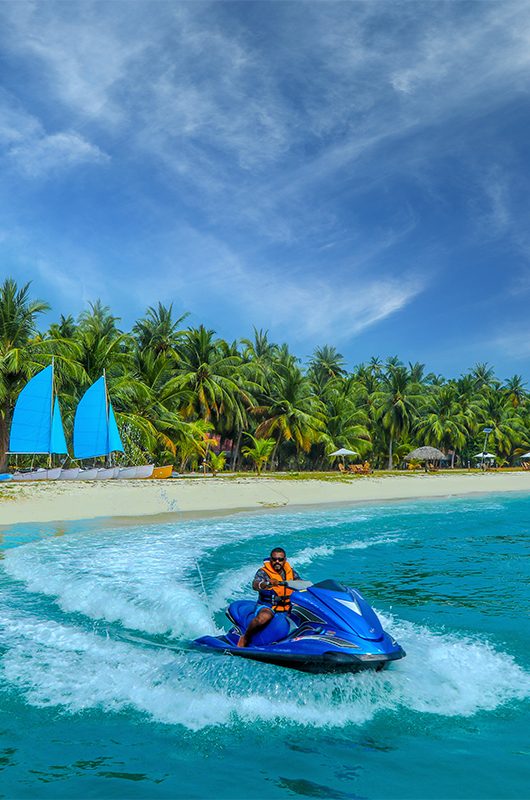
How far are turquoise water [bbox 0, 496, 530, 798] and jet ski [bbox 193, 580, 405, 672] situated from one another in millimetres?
248

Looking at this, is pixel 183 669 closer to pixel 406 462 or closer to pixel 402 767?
pixel 402 767

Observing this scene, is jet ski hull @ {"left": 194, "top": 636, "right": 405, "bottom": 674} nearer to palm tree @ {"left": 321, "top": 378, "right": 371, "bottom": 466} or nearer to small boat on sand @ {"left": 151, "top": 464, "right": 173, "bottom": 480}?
small boat on sand @ {"left": 151, "top": 464, "right": 173, "bottom": 480}

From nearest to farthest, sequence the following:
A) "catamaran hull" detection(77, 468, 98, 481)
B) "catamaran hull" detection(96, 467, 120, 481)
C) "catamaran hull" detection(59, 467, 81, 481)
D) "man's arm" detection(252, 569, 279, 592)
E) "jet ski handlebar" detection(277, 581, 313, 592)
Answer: "jet ski handlebar" detection(277, 581, 313, 592), "man's arm" detection(252, 569, 279, 592), "catamaran hull" detection(59, 467, 81, 481), "catamaran hull" detection(77, 468, 98, 481), "catamaran hull" detection(96, 467, 120, 481)

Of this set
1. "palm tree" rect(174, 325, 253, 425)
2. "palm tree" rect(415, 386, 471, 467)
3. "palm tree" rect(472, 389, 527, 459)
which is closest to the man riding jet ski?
"palm tree" rect(174, 325, 253, 425)

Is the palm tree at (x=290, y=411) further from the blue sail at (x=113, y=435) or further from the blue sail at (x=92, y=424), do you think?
the blue sail at (x=92, y=424)

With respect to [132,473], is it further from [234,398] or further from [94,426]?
[234,398]

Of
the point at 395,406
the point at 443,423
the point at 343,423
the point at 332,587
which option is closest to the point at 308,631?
the point at 332,587

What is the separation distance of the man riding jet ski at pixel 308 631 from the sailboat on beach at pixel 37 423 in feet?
81.6

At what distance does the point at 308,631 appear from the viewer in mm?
6129

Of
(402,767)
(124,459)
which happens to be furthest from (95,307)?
(402,767)

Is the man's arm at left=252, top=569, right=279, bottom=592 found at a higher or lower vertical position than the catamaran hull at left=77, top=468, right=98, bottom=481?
lower

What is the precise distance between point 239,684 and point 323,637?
1001 millimetres

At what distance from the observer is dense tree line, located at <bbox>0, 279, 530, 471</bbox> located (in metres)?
35.2

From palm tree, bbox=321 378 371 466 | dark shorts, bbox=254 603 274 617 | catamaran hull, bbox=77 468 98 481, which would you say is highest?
palm tree, bbox=321 378 371 466
